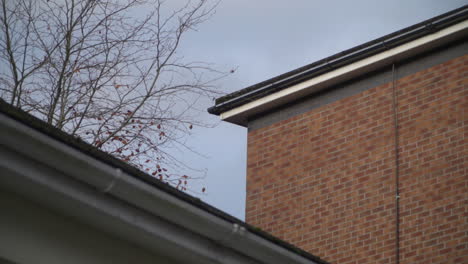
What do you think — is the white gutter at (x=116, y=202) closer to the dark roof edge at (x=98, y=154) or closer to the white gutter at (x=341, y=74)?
the dark roof edge at (x=98, y=154)

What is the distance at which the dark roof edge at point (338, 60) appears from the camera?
10867 mm

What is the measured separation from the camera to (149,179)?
545 centimetres

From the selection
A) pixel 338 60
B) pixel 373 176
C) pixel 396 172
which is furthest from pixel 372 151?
pixel 338 60

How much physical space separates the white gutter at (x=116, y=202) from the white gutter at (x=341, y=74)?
588cm

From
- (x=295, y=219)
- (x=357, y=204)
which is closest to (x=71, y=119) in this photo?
(x=295, y=219)

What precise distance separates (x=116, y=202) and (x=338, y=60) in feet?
23.1

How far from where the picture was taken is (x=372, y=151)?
11.3 m

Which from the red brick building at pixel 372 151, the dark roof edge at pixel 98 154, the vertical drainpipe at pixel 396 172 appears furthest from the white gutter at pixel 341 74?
the dark roof edge at pixel 98 154

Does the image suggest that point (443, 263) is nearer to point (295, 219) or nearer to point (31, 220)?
point (295, 219)

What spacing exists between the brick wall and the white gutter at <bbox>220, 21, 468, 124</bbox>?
13.7 inches

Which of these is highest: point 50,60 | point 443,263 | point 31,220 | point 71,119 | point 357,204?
point 50,60

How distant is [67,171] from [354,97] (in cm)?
746

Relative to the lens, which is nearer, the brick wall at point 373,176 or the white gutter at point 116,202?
the white gutter at point 116,202

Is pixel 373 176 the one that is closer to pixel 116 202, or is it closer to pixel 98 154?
pixel 116 202
